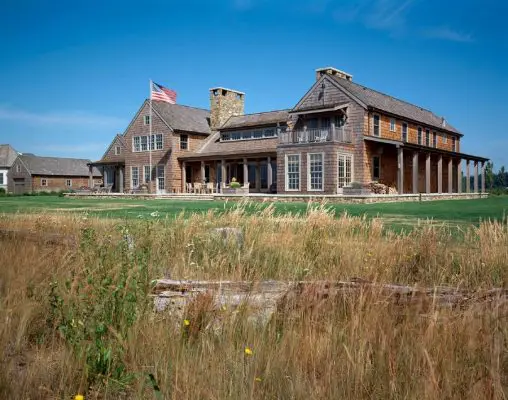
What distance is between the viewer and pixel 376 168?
30.0 m

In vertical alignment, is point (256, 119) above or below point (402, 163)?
above

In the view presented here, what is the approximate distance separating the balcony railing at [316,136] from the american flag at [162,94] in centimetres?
1100

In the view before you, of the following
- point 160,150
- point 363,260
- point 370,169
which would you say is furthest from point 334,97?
point 363,260

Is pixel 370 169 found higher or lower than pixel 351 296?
higher

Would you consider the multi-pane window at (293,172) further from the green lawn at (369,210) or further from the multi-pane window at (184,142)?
the multi-pane window at (184,142)

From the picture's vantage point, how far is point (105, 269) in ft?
13.6

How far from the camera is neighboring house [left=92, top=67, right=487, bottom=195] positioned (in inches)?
1115

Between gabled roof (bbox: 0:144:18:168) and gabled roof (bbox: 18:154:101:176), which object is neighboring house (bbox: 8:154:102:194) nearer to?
gabled roof (bbox: 18:154:101:176)

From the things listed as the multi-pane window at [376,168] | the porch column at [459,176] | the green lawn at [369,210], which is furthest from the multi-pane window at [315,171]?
the porch column at [459,176]

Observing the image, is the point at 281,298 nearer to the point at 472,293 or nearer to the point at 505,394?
the point at 472,293

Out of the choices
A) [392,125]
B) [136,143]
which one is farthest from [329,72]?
[136,143]

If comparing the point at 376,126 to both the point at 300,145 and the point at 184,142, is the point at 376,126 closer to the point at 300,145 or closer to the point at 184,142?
the point at 300,145

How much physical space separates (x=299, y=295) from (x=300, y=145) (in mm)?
25498

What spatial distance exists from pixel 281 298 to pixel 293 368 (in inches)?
40.6
